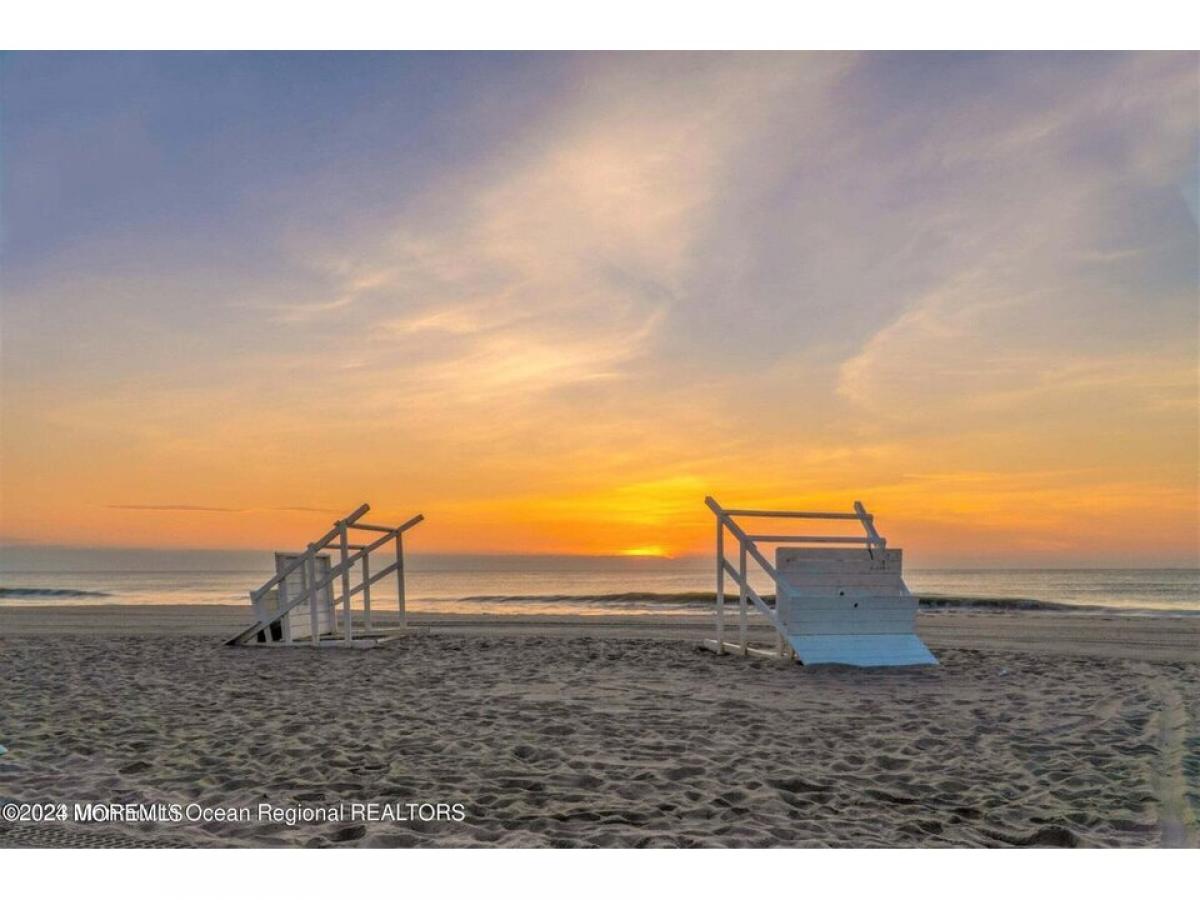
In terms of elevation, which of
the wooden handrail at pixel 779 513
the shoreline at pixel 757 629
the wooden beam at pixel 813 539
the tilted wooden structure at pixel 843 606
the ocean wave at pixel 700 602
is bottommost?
the ocean wave at pixel 700 602

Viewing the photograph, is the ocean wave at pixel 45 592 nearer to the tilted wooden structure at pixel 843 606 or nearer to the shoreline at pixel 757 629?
the shoreline at pixel 757 629

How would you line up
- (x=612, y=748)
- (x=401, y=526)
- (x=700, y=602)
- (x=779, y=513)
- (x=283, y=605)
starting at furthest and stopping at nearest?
1. (x=700, y=602)
2. (x=401, y=526)
3. (x=283, y=605)
4. (x=779, y=513)
5. (x=612, y=748)

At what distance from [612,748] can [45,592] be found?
41.1 metres

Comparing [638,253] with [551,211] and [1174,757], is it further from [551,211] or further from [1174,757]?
[1174,757]

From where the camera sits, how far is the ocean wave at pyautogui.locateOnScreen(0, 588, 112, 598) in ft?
125

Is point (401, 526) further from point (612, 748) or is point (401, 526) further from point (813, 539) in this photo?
point (612, 748)

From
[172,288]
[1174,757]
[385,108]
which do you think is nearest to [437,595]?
[172,288]

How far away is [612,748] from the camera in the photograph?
5.84 metres

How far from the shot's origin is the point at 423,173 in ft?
30.8

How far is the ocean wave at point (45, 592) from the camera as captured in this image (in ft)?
125

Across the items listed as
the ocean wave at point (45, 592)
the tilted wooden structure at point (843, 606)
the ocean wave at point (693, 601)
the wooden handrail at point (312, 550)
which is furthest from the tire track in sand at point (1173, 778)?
the ocean wave at point (45, 592)

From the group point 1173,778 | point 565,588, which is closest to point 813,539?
point 1173,778

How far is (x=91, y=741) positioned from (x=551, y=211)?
6392mm

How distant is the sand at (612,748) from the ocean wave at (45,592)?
30941 mm
